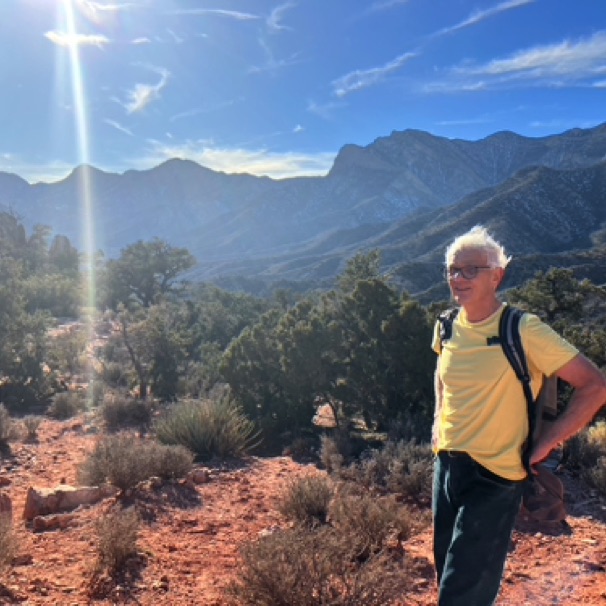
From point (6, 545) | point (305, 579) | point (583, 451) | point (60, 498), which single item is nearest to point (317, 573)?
point (305, 579)

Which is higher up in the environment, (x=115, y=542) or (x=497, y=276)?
(x=497, y=276)

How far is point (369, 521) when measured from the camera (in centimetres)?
418

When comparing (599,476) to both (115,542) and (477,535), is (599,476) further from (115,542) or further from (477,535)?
(115,542)

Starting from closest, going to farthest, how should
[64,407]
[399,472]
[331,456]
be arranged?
[399,472], [331,456], [64,407]

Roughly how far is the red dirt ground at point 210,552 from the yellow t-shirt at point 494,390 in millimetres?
1611

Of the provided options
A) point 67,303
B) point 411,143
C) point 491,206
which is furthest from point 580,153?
point 67,303

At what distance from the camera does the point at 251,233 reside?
6481 inches

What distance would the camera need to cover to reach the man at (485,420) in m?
2.26

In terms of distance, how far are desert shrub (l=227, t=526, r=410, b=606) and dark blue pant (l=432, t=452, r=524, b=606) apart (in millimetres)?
689

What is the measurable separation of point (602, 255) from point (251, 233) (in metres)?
133

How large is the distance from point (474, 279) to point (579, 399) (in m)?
0.65

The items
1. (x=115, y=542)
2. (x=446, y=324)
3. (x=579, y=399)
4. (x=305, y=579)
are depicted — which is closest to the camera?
(x=579, y=399)

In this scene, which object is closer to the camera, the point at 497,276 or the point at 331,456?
the point at 497,276

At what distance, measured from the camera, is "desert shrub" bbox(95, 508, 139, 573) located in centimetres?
381
